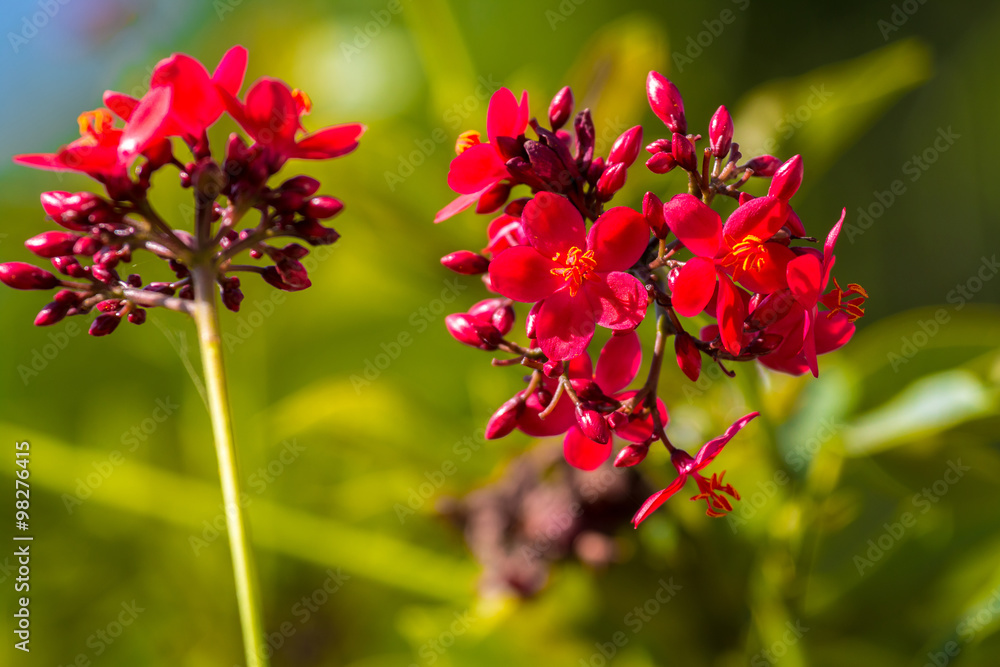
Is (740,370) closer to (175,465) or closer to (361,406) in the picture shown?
(361,406)

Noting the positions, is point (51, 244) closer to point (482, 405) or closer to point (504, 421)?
point (504, 421)

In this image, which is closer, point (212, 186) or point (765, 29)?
point (212, 186)

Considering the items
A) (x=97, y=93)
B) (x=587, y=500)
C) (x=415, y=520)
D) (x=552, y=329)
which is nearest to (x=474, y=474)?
(x=415, y=520)

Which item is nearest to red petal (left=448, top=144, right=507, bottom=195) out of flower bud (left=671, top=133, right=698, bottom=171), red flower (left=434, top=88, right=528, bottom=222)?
red flower (left=434, top=88, right=528, bottom=222)

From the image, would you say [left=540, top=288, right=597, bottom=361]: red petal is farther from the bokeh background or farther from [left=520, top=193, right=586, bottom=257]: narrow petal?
the bokeh background

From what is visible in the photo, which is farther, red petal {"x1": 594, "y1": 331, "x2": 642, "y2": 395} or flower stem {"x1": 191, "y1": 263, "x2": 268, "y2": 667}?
red petal {"x1": 594, "y1": 331, "x2": 642, "y2": 395}

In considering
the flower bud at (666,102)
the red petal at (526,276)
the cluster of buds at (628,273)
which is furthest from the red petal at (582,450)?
Answer: the flower bud at (666,102)
